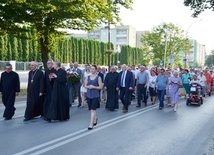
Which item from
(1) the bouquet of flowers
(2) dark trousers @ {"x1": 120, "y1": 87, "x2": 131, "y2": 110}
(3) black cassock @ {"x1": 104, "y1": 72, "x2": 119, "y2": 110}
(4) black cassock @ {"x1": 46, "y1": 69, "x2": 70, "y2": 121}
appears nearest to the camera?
(4) black cassock @ {"x1": 46, "y1": 69, "x2": 70, "y2": 121}

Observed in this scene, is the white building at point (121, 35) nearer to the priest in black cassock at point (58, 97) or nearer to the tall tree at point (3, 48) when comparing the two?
the tall tree at point (3, 48)

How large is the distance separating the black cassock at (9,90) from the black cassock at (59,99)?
1.28 m

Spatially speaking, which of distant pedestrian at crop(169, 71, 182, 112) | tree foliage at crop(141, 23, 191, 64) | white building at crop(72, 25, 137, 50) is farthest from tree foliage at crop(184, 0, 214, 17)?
white building at crop(72, 25, 137, 50)

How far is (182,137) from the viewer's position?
28.1ft

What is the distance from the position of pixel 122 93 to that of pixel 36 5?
7.99 m

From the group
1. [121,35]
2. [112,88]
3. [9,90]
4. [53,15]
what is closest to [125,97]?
[112,88]

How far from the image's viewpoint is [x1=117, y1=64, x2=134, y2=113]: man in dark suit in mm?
13430

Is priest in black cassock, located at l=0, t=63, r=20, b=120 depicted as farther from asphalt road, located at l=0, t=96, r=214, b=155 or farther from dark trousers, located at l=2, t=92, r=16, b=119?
asphalt road, located at l=0, t=96, r=214, b=155

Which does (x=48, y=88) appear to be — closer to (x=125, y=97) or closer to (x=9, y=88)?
(x=9, y=88)

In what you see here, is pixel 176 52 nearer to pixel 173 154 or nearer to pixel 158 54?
pixel 158 54

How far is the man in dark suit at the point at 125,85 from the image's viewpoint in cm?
1343

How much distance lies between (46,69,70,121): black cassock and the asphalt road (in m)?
0.32

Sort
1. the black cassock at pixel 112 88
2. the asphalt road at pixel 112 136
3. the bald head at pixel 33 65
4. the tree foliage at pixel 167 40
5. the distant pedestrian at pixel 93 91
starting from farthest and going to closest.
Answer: the tree foliage at pixel 167 40, the black cassock at pixel 112 88, the bald head at pixel 33 65, the distant pedestrian at pixel 93 91, the asphalt road at pixel 112 136

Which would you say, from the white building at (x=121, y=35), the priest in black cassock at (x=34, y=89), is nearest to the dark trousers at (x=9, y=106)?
the priest in black cassock at (x=34, y=89)
